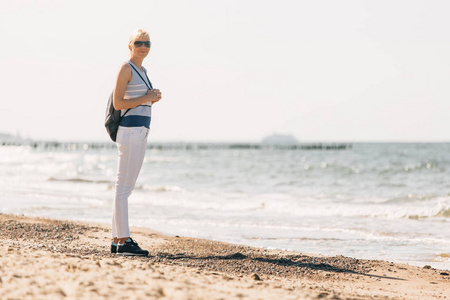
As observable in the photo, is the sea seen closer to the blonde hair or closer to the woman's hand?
the woman's hand

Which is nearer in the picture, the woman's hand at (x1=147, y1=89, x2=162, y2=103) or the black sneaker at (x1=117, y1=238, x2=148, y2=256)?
the woman's hand at (x1=147, y1=89, x2=162, y2=103)

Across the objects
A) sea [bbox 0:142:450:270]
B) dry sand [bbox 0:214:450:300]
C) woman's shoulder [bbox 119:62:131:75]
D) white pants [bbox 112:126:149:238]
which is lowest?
sea [bbox 0:142:450:270]

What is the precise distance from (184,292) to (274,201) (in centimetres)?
1136

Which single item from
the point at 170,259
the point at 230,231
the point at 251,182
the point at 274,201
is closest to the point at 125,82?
the point at 170,259

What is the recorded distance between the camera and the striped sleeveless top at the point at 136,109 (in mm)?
4961

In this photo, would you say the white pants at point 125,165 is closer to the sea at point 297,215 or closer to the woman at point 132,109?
the woman at point 132,109

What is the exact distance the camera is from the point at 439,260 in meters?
6.64

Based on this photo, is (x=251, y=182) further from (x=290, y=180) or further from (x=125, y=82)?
(x=125, y=82)

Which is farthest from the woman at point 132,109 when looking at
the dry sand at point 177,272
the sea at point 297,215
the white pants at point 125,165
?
the sea at point 297,215

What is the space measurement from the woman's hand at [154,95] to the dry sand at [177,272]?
4.78 feet

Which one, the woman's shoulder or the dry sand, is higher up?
the woman's shoulder

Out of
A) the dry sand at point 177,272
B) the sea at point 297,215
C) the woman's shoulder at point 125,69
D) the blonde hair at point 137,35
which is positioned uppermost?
the blonde hair at point 137,35

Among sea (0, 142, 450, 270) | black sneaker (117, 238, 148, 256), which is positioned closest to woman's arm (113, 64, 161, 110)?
black sneaker (117, 238, 148, 256)

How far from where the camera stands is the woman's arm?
4902 millimetres
